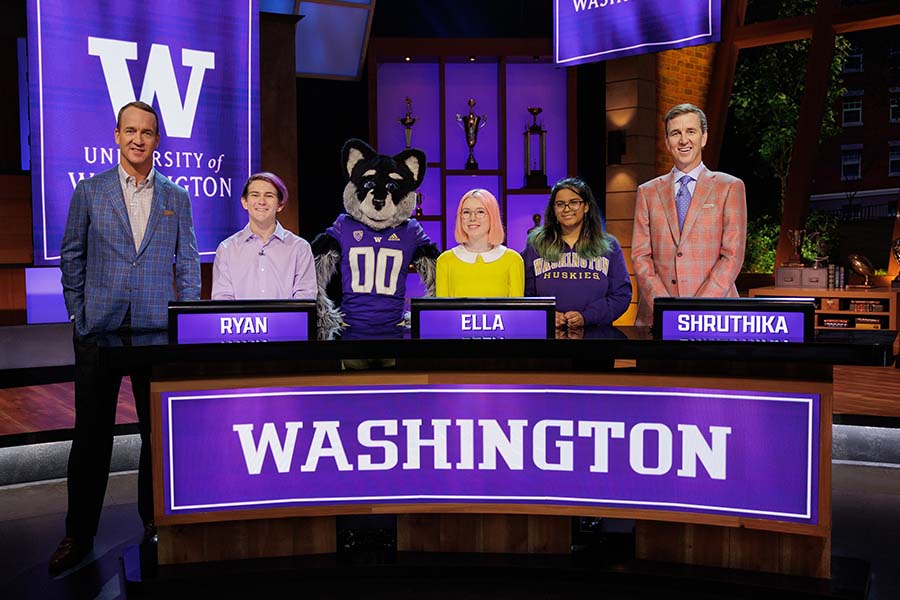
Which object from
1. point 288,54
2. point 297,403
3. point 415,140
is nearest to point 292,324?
point 297,403

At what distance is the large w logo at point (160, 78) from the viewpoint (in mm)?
4680

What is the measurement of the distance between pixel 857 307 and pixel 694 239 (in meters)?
4.29

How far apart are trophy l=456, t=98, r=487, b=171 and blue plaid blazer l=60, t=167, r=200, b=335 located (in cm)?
497

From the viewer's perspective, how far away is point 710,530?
102 inches

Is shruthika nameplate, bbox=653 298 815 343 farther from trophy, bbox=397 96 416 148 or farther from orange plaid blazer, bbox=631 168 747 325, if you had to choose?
trophy, bbox=397 96 416 148

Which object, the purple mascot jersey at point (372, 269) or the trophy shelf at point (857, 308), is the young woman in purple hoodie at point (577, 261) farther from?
the trophy shelf at point (857, 308)

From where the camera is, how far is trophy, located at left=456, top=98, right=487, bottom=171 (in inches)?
297

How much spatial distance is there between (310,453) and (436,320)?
0.58 meters

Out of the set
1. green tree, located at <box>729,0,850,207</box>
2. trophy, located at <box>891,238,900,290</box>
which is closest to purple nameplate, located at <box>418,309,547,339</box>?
trophy, located at <box>891,238,900,290</box>

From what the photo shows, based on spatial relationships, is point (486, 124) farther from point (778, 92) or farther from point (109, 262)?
point (109, 262)

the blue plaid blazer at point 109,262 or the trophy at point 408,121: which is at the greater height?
the trophy at point 408,121

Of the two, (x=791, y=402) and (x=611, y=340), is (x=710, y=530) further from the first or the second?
(x=611, y=340)

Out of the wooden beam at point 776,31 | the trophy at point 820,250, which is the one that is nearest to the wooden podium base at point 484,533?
the trophy at point 820,250

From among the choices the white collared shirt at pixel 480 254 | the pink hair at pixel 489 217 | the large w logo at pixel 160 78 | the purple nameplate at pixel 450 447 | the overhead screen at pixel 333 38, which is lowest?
the purple nameplate at pixel 450 447
